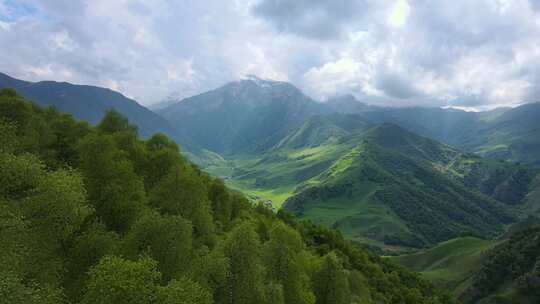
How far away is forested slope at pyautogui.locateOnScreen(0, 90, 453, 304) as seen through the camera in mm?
37406

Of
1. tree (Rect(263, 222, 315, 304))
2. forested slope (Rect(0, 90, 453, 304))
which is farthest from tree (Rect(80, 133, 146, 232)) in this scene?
tree (Rect(263, 222, 315, 304))

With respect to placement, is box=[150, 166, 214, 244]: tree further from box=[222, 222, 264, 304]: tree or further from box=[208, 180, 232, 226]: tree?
box=[208, 180, 232, 226]: tree

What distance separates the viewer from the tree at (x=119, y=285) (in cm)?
3562

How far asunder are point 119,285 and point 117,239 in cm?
1588

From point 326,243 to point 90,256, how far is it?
387ft

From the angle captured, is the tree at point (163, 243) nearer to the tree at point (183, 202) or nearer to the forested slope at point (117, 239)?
the forested slope at point (117, 239)

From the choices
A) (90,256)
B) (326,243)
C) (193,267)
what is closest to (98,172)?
(90,256)

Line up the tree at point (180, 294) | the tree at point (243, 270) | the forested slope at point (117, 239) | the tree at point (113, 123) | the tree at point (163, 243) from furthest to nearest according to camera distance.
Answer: the tree at point (113, 123)
the tree at point (243, 270)
the tree at point (163, 243)
the forested slope at point (117, 239)
the tree at point (180, 294)

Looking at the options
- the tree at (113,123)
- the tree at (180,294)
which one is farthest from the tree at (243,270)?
the tree at (113,123)

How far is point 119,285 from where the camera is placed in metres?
35.7

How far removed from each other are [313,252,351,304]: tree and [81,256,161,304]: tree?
43737 millimetres

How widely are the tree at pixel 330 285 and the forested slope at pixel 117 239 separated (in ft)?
0.67

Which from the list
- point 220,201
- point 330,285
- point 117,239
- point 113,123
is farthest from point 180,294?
point 113,123

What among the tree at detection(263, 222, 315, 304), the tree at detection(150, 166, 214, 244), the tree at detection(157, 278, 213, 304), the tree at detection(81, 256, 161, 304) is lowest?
the tree at detection(263, 222, 315, 304)
